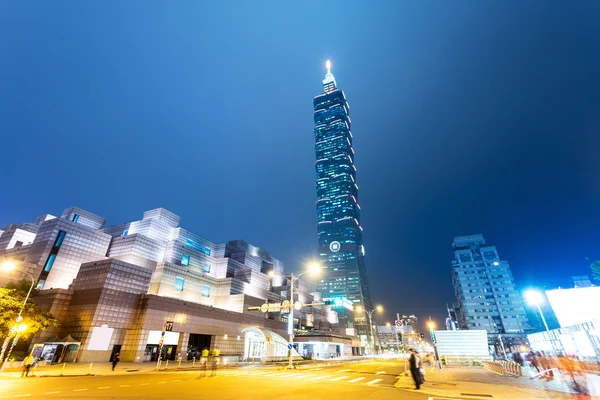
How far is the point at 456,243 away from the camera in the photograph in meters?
178

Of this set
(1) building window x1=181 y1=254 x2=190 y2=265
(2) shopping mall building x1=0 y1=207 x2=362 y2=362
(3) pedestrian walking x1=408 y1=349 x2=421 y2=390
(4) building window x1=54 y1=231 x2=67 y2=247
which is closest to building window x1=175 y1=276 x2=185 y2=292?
(2) shopping mall building x1=0 y1=207 x2=362 y2=362

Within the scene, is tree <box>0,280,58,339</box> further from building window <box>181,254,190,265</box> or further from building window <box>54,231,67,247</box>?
building window <box>181,254,190,265</box>

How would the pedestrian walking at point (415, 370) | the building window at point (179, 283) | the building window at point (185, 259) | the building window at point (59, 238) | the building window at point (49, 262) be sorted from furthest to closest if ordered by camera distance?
the building window at point (185, 259), the building window at point (179, 283), the building window at point (59, 238), the building window at point (49, 262), the pedestrian walking at point (415, 370)

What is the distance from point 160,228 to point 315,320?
82.3 m

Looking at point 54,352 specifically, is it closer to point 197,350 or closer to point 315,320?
point 197,350

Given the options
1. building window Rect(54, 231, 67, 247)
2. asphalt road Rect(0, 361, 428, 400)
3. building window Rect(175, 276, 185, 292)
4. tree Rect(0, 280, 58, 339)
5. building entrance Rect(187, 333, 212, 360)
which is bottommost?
asphalt road Rect(0, 361, 428, 400)

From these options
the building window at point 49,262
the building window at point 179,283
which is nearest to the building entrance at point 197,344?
the building window at point 179,283

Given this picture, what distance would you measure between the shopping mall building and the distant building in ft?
292

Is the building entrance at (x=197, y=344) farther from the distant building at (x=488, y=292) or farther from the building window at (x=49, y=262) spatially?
the distant building at (x=488, y=292)

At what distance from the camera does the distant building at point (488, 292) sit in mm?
146000

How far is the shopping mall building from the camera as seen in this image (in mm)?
48938

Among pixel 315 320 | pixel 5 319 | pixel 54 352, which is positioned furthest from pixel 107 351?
pixel 315 320

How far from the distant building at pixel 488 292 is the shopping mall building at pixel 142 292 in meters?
89.0

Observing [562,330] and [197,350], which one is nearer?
[562,330]
